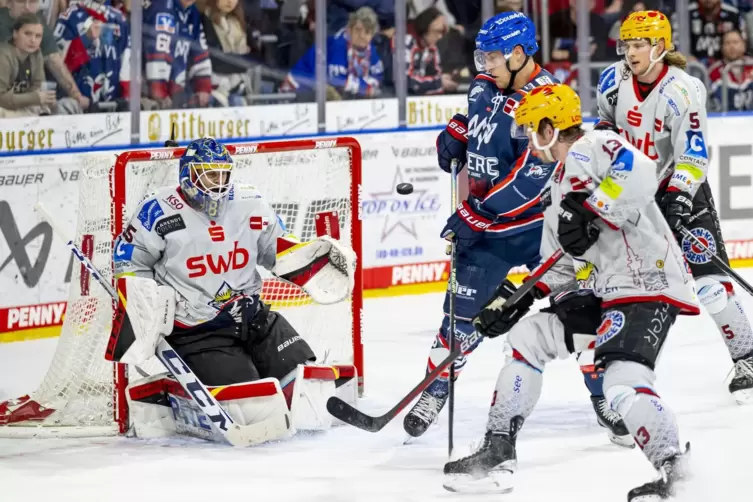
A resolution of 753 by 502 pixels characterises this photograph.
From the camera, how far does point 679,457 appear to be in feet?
11.7

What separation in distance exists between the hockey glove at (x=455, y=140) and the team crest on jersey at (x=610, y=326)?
3.85ft

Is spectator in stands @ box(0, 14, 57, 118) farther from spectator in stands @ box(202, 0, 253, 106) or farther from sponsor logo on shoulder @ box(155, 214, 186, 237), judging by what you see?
sponsor logo on shoulder @ box(155, 214, 186, 237)

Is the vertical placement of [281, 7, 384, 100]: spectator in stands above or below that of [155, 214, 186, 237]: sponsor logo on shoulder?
above

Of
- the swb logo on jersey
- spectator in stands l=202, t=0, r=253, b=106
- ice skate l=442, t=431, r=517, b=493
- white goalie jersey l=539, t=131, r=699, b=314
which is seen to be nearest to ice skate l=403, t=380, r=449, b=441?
ice skate l=442, t=431, r=517, b=493

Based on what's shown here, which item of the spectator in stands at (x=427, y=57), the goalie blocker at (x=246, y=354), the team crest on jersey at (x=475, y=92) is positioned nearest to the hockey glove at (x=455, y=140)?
the team crest on jersey at (x=475, y=92)

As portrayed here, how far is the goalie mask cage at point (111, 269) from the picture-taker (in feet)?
15.5

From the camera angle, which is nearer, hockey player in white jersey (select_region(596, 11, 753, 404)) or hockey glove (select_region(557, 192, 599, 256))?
hockey glove (select_region(557, 192, 599, 256))

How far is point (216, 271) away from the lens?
457 cm

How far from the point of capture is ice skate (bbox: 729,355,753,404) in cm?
505

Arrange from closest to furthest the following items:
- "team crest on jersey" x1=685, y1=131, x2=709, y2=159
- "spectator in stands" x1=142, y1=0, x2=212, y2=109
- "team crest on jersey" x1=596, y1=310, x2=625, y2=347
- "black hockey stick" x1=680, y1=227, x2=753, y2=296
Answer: "team crest on jersey" x1=596, y1=310, x2=625, y2=347 < "team crest on jersey" x1=685, y1=131, x2=709, y2=159 < "black hockey stick" x1=680, y1=227, x2=753, y2=296 < "spectator in stands" x1=142, y1=0, x2=212, y2=109

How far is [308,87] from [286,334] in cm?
305

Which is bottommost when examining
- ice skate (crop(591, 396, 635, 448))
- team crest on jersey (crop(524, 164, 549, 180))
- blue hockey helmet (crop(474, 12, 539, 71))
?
ice skate (crop(591, 396, 635, 448))

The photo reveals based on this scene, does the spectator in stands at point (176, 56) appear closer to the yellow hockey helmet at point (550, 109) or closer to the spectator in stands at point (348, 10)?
the spectator in stands at point (348, 10)

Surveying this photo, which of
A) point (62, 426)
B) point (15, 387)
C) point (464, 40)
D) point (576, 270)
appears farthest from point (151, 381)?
point (464, 40)
